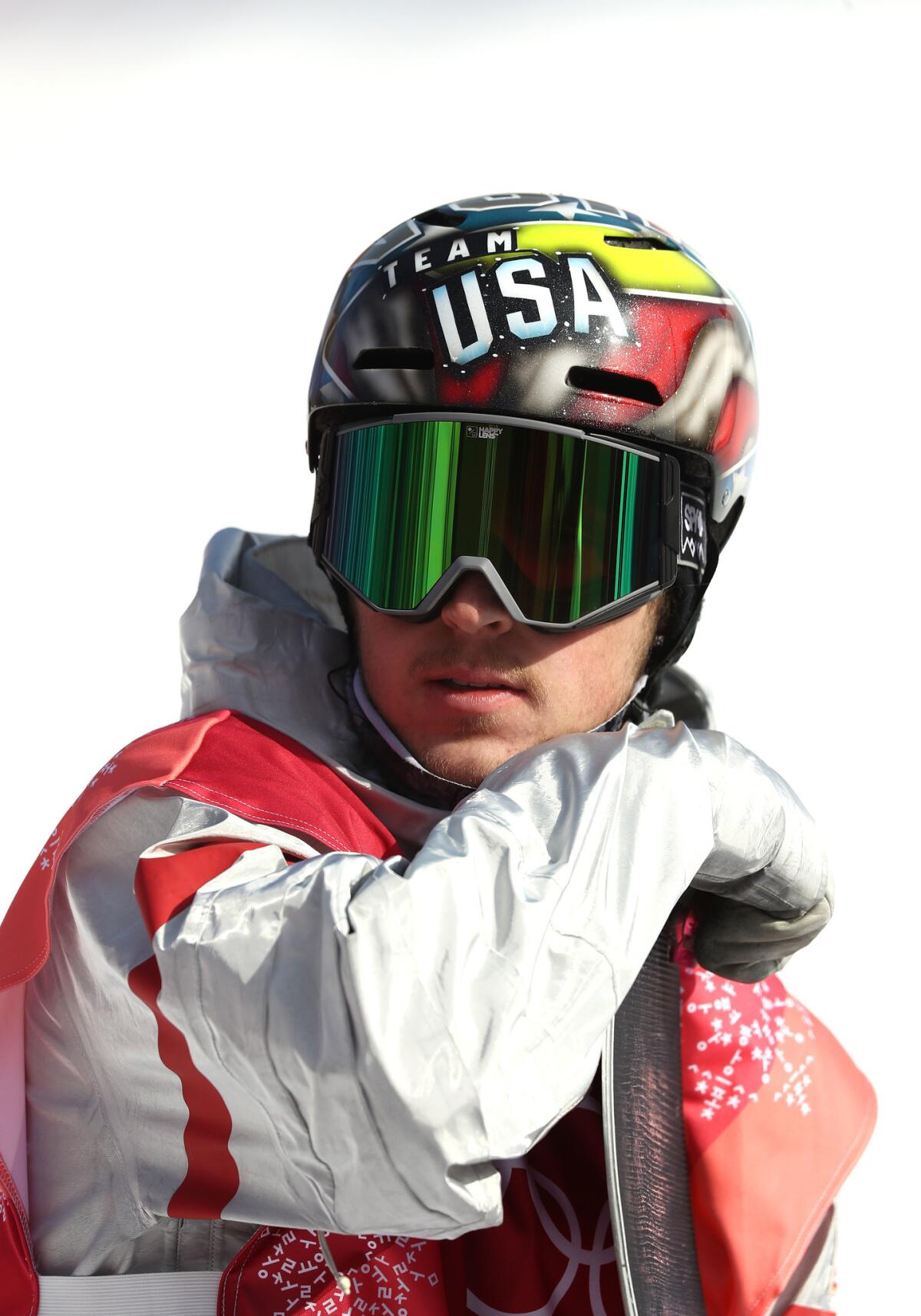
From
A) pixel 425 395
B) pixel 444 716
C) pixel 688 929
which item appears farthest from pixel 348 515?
pixel 688 929

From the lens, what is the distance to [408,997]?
1042mm

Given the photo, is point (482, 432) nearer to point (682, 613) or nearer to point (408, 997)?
point (682, 613)

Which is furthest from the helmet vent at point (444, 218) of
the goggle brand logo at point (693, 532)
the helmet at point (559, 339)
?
the goggle brand logo at point (693, 532)

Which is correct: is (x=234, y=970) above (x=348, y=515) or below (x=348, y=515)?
below

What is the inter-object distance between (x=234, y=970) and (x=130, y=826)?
0.33 m

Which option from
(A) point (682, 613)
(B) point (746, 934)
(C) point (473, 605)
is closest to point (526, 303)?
(C) point (473, 605)

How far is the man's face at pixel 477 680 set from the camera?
5.49 feet

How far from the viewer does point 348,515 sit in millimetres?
1730

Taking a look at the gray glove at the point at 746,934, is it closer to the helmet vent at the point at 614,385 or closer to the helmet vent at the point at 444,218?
the helmet vent at the point at 614,385

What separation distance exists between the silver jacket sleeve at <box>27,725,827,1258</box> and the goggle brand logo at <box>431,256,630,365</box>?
685mm

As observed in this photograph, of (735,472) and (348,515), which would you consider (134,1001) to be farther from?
(735,472)

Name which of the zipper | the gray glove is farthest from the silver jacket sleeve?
the gray glove

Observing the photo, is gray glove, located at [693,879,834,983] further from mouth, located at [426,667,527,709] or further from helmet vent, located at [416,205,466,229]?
helmet vent, located at [416,205,466,229]

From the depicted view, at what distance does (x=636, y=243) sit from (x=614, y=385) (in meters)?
0.26
